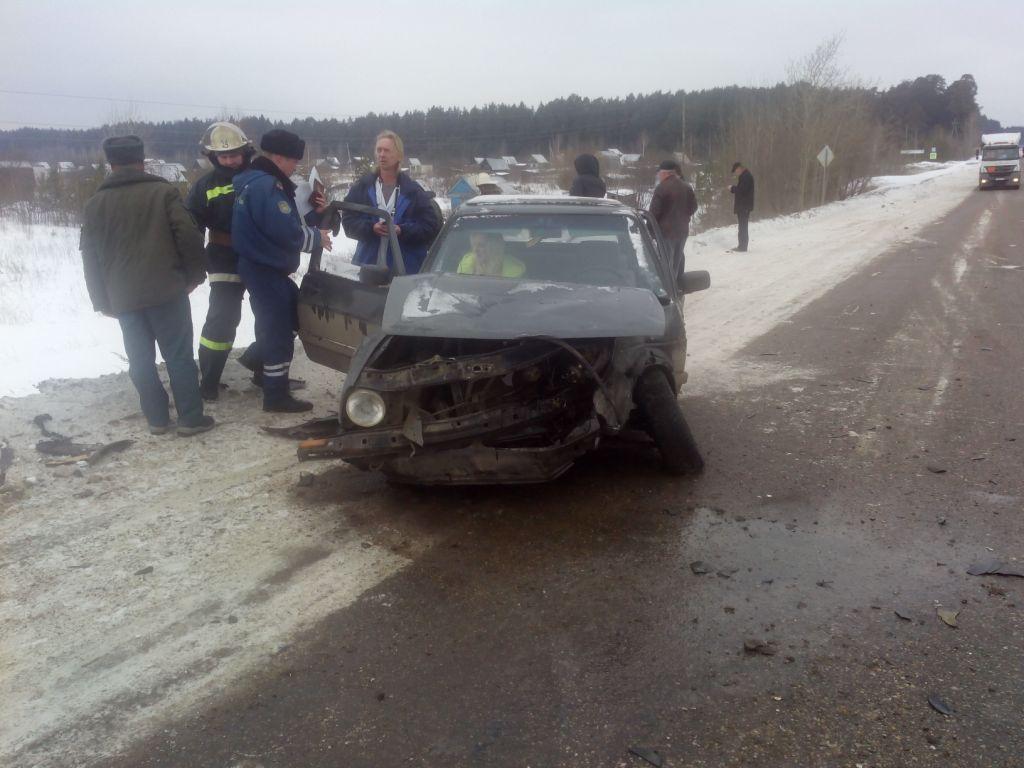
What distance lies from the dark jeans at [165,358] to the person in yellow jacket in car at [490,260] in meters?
1.88

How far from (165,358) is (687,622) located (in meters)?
3.81

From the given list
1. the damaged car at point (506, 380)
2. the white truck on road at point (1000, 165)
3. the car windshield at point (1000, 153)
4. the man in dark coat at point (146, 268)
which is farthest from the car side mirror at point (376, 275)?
the car windshield at point (1000, 153)

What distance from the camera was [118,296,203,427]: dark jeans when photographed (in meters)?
5.12

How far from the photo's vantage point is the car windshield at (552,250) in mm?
4949

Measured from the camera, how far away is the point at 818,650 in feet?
9.25

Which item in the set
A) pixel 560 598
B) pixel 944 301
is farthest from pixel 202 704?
pixel 944 301

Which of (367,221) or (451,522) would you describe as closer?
(451,522)

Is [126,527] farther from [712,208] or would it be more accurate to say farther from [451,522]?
[712,208]

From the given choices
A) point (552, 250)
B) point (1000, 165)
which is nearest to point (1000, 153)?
point (1000, 165)

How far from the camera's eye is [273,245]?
529 centimetres

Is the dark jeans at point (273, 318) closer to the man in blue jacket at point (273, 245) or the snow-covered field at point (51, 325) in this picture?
the man in blue jacket at point (273, 245)

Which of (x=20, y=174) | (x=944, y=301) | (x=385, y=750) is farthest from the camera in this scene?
(x=20, y=174)

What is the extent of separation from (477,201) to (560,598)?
3305mm

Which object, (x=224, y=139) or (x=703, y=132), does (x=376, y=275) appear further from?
(x=703, y=132)
